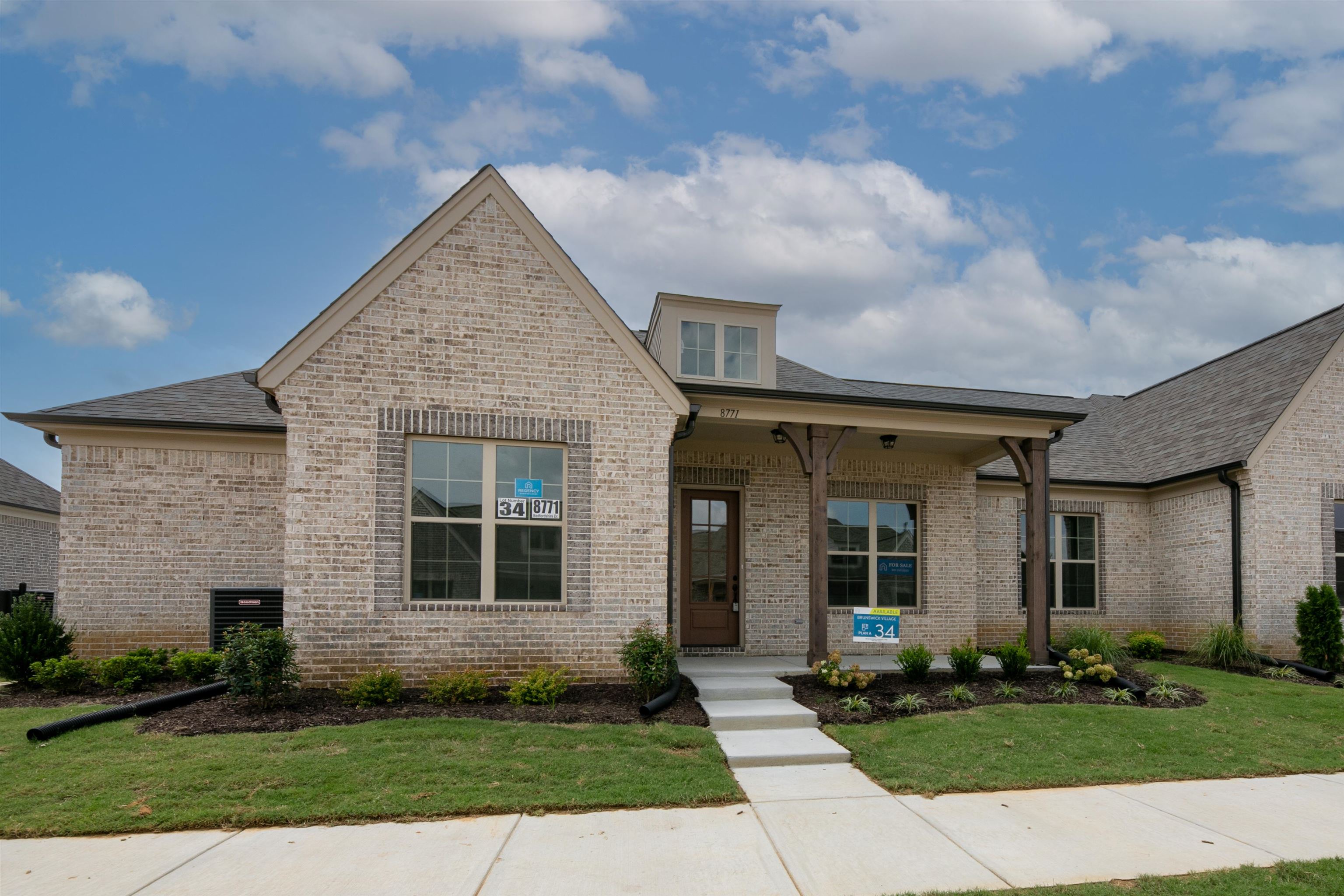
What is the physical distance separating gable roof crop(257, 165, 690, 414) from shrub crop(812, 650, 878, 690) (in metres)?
3.55

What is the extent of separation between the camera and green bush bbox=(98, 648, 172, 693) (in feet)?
30.7

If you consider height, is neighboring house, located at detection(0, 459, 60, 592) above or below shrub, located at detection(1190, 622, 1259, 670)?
above

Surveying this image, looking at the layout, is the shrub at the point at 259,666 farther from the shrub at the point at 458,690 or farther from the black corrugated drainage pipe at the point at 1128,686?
the black corrugated drainage pipe at the point at 1128,686

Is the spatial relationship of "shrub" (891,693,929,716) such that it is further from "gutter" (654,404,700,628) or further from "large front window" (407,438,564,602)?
"large front window" (407,438,564,602)

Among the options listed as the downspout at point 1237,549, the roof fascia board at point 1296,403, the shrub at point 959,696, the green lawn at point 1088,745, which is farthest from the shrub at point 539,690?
the roof fascia board at point 1296,403

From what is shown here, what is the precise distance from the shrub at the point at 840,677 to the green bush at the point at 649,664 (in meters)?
1.92

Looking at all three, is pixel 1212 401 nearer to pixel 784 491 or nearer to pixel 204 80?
pixel 784 491

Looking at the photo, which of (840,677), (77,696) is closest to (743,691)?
(840,677)

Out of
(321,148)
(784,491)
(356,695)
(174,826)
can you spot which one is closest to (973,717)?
(784,491)

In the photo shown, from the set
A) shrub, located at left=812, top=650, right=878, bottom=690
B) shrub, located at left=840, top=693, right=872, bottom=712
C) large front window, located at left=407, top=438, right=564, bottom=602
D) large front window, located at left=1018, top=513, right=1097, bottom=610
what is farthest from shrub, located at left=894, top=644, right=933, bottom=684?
large front window, located at left=1018, top=513, right=1097, bottom=610

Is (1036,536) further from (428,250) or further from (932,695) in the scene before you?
(428,250)

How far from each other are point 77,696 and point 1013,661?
454 inches

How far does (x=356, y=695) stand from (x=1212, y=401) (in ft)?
55.6

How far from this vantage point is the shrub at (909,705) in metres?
8.54
